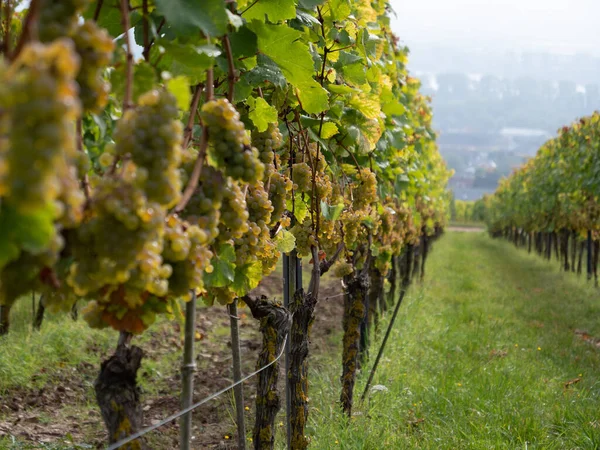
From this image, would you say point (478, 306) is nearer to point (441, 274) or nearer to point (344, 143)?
point (441, 274)

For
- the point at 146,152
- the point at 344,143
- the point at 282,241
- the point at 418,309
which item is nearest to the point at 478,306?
the point at 418,309

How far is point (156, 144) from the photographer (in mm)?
945

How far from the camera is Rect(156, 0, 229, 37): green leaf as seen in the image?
3.97 ft

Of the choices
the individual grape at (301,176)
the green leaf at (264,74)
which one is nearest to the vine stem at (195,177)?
the green leaf at (264,74)

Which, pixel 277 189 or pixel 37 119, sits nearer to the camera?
pixel 37 119

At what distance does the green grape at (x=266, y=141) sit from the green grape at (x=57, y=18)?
3.66 feet

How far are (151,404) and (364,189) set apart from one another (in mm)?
2897

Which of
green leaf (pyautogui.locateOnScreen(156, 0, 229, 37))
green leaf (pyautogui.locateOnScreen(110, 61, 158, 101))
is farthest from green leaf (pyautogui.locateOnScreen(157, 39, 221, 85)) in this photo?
green leaf (pyautogui.locateOnScreen(110, 61, 158, 101))

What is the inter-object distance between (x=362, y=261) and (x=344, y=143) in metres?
1.64

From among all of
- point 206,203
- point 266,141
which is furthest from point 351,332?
point 206,203

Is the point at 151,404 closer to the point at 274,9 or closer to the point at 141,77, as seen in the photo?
the point at 274,9

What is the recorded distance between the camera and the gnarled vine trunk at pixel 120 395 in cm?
138

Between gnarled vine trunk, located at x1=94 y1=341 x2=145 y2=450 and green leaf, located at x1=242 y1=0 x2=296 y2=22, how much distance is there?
101 cm

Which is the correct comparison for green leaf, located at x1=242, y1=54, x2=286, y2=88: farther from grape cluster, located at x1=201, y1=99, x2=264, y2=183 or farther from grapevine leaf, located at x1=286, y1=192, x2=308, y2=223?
grapevine leaf, located at x1=286, y1=192, x2=308, y2=223
